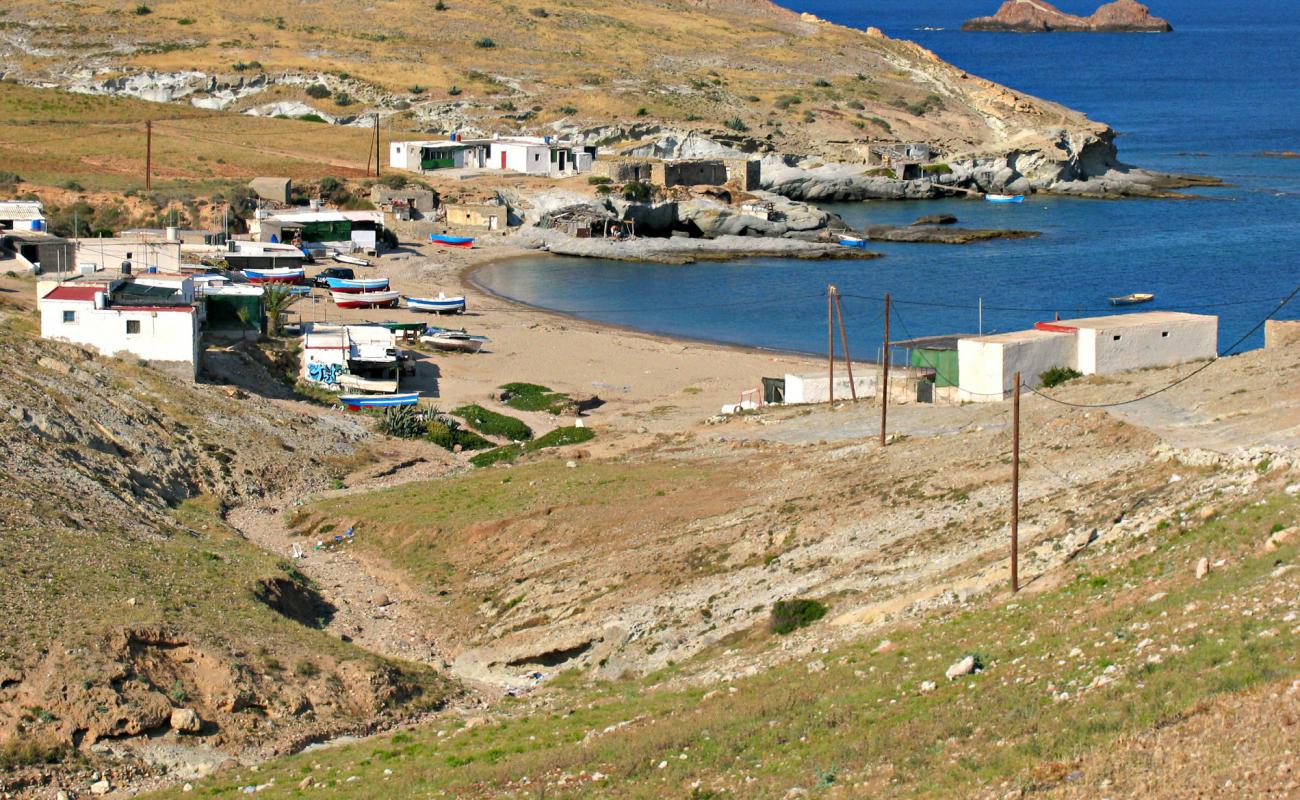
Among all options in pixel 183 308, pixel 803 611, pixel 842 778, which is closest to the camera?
pixel 842 778

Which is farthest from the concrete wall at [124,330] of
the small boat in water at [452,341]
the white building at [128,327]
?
the small boat in water at [452,341]

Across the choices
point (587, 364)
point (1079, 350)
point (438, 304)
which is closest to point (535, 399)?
point (587, 364)

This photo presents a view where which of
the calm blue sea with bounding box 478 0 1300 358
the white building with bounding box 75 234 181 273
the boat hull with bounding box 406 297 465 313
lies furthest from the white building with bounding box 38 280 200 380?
the calm blue sea with bounding box 478 0 1300 358

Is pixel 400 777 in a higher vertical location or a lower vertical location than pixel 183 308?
lower

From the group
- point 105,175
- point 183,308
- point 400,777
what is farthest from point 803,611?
point 105,175

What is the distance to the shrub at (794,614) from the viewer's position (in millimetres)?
21375

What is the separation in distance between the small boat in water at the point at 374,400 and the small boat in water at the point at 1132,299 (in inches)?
1260

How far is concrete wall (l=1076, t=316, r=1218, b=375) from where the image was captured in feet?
110

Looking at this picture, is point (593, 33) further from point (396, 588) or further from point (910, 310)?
point (396, 588)

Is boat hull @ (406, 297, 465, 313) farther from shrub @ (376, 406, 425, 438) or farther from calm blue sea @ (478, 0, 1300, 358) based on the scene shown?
shrub @ (376, 406, 425, 438)

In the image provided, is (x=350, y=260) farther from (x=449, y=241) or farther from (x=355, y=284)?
(x=449, y=241)

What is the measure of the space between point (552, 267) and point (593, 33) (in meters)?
65.1

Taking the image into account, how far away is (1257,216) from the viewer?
3396 inches

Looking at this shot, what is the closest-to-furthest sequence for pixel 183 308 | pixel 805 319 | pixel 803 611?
pixel 803 611 < pixel 183 308 < pixel 805 319
